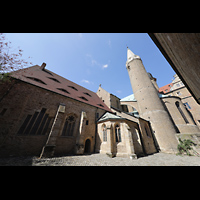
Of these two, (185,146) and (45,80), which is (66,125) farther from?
(185,146)

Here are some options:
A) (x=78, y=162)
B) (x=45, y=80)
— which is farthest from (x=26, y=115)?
(x=78, y=162)

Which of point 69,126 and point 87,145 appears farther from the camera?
point 87,145

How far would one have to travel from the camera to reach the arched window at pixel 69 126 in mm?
9482

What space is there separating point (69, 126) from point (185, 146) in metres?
15.9

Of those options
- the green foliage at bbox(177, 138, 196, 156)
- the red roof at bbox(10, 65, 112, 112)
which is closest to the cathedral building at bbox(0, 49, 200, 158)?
the red roof at bbox(10, 65, 112, 112)

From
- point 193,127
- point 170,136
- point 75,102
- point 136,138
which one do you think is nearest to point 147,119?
point 170,136

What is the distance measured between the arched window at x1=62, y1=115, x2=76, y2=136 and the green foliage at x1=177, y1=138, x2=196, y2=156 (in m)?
14.8

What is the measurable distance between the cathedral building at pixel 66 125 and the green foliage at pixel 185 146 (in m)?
0.59

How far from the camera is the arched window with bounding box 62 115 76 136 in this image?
31.1ft

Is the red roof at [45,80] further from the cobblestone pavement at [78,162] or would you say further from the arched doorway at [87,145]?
the cobblestone pavement at [78,162]

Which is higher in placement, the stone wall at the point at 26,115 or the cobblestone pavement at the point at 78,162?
the stone wall at the point at 26,115

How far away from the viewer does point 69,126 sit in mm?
9945

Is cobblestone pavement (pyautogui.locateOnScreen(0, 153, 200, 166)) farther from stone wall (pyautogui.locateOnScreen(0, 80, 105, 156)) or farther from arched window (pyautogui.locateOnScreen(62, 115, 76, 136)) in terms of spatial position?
arched window (pyautogui.locateOnScreen(62, 115, 76, 136))

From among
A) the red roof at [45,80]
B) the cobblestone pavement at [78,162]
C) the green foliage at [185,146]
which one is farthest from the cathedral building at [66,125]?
the cobblestone pavement at [78,162]
